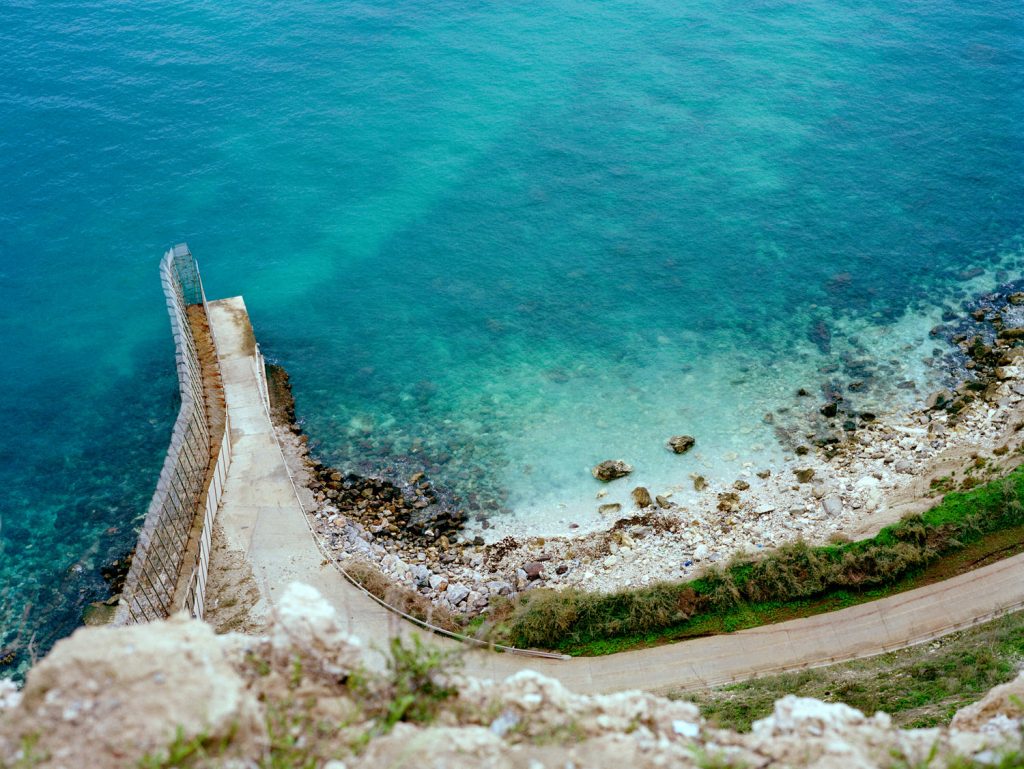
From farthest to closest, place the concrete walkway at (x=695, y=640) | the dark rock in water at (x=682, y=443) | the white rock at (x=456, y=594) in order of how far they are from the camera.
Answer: the dark rock in water at (x=682, y=443), the white rock at (x=456, y=594), the concrete walkway at (x=695, y=640)

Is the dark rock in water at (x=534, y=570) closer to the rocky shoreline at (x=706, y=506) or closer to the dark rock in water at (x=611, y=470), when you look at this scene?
the rocky shoreline at (x=706, y=506)

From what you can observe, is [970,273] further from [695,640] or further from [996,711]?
[996,711]

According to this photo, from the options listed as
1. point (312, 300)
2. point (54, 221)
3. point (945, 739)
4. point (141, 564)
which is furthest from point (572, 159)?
point (945, 739)

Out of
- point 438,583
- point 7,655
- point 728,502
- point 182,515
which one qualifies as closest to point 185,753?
point 182,515

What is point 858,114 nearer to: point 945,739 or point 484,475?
point 484,475

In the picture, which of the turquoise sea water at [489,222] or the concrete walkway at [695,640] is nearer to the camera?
the concrete walkway at [695,640]

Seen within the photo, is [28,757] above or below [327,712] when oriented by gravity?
above

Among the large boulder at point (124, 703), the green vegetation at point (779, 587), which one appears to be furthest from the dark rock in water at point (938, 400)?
the large boulder at point (124, 703)
